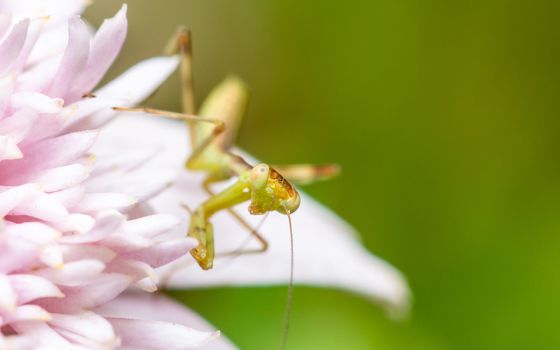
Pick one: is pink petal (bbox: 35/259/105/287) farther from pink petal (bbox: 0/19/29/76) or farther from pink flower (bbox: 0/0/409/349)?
pink petal (bbox: 0/19/29/76)

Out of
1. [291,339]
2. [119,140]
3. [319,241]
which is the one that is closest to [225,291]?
[291,339]

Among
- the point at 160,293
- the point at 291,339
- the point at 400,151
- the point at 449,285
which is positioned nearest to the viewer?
the point at 160,293

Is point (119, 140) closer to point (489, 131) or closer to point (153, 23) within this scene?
point (489, 131)

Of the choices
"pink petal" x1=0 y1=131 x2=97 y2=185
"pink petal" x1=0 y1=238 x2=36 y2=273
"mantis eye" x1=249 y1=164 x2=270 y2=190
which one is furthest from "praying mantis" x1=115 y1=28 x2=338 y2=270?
"pink petal" x1=0 y1=238 x2=36 y2=273

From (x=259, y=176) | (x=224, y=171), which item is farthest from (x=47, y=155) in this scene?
(x=224, y=171)

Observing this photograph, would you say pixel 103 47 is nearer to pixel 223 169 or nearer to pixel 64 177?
pixel 64 177

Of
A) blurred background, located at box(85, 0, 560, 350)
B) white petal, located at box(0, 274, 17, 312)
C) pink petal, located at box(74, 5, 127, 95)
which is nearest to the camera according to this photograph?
white petal, located at box(0, 274, 17, 312)

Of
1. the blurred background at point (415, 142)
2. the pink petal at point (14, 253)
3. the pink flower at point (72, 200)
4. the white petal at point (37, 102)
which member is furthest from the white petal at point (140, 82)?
the blurred background at point (415, 142)

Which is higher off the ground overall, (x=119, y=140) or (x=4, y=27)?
(x=4, y=27)
